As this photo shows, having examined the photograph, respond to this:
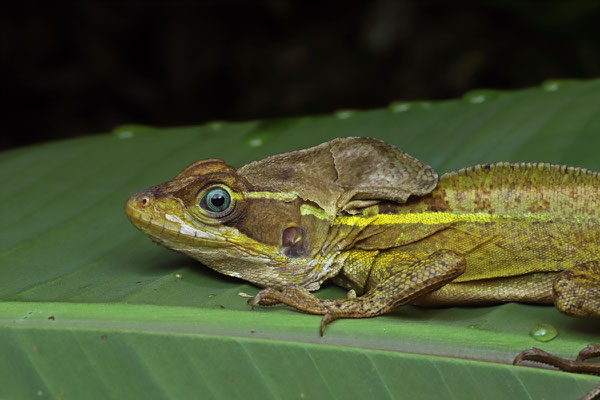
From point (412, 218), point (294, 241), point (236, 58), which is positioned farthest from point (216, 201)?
point (236, 58)

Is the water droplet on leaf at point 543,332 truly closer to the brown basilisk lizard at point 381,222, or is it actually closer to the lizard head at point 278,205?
the brown basilisk lizard at point 381,222

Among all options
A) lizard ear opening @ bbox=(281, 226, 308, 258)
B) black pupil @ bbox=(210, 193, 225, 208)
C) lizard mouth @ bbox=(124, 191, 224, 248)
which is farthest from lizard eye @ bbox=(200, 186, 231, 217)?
lizard ear opening @ bbox=(281, 226, 308, 258)

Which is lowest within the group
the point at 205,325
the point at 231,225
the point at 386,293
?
the point at 205,325

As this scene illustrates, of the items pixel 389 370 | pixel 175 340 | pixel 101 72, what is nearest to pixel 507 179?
pixel 389 370

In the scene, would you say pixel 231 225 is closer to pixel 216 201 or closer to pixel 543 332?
pixel 216 201

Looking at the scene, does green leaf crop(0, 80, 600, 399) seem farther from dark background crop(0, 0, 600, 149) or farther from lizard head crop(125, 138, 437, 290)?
dark background crop(0, 0, 600, 149)
